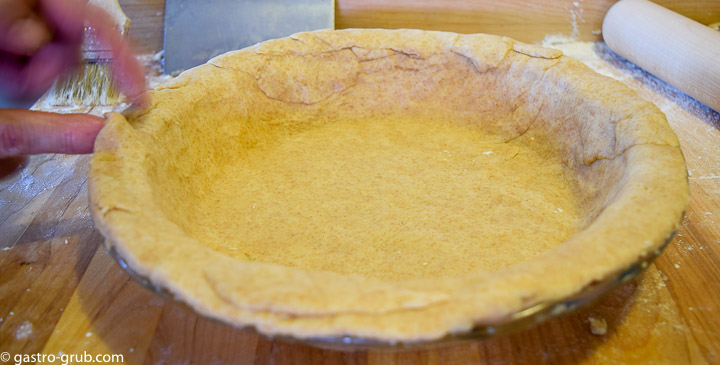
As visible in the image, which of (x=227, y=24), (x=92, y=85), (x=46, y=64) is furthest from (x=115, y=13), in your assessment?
(x=46, y=64)

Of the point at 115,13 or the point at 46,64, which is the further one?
the point at 115,13

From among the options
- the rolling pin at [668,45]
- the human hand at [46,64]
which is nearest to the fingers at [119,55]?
the human hand at [46,64]

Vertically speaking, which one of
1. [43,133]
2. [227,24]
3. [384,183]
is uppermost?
[43,133]

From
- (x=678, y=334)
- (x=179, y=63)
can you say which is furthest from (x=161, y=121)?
(x=678, y=334)

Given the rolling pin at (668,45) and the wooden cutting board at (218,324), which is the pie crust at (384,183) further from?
the rolling pin at (668,45)

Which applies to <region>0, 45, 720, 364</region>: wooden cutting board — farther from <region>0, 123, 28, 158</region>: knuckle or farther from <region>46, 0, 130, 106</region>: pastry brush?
<region>46, 0, 130, 106</region>: pastry brush

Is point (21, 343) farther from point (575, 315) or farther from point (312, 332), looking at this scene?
point (575, 315)

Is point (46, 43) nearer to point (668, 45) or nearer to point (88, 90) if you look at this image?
point (88, 90)
